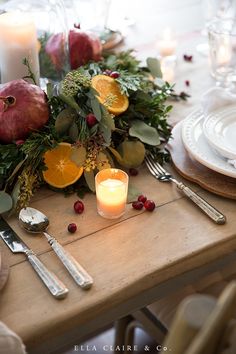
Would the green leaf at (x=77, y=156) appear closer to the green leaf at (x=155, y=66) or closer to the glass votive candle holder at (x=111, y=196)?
the glass votive candle holder at (x=111, y=196)

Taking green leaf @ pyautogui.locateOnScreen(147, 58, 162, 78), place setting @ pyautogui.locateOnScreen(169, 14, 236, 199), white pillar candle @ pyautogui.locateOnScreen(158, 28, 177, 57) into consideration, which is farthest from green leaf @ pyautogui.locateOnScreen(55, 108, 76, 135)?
white pillar candle @ pyautogui.locateOnScreen(158, 28, 177, 57)

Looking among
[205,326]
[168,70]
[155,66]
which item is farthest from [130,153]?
[205,326]

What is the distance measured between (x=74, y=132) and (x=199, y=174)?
0.82 ft

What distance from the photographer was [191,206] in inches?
39.2

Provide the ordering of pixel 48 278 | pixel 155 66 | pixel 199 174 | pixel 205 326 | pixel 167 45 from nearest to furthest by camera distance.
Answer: pixel 205 326 → pixel 48 278 → pixel 199 174 → pixel 155 66 → pixel 167 45

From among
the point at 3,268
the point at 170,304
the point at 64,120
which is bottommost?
the point at 170,304

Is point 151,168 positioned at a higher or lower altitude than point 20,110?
lower

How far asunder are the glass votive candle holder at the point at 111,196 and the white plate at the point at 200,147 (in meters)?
0.16

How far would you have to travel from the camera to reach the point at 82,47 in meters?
1.36

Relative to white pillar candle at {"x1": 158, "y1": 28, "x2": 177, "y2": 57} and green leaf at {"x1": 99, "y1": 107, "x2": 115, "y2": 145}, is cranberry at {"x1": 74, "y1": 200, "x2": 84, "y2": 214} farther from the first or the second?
white pillar candle at {"x1": 158, "y1": 28, "x2": 177, "y2": 57}

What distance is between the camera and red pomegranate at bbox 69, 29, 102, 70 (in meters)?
1.36

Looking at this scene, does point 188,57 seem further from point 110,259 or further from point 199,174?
point 110,259

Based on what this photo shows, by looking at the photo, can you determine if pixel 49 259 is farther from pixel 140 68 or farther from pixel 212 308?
pixel 140 68

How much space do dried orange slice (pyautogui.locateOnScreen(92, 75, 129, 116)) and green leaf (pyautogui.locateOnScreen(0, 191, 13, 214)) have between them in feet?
0.84
